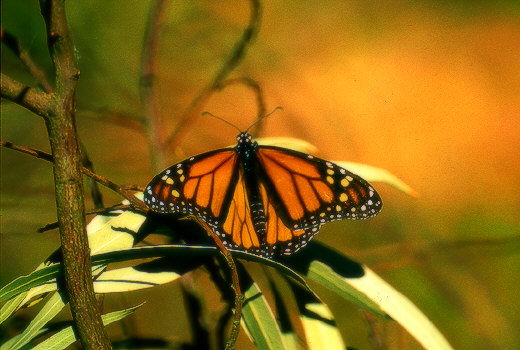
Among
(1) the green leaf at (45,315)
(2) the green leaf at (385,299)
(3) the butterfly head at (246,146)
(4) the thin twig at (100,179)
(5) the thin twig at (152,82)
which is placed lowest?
(2) the green leaf at (385,299)

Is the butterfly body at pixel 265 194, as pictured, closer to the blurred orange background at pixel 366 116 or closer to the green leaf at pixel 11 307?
the green leaf at pixel 11 307

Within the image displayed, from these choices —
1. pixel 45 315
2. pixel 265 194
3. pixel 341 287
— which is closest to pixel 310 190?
pixel 265 194

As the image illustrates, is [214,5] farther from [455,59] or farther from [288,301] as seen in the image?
[288,301]

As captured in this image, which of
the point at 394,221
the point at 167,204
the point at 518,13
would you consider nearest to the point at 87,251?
the point at 167,204

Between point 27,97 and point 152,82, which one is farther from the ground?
point 152,82

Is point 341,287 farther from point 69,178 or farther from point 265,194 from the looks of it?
point 69,178

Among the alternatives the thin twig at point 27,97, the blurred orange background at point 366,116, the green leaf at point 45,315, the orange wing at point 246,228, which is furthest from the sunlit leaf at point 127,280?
the blurred orange background at point 366,116

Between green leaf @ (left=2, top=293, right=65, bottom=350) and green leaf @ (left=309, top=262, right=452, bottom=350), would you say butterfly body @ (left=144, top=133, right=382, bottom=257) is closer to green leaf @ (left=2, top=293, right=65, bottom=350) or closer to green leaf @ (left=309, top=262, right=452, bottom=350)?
green leaf @ (left=309, top=262, right=452, bottom=350)

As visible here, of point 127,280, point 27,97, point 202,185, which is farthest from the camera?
point 202,185
